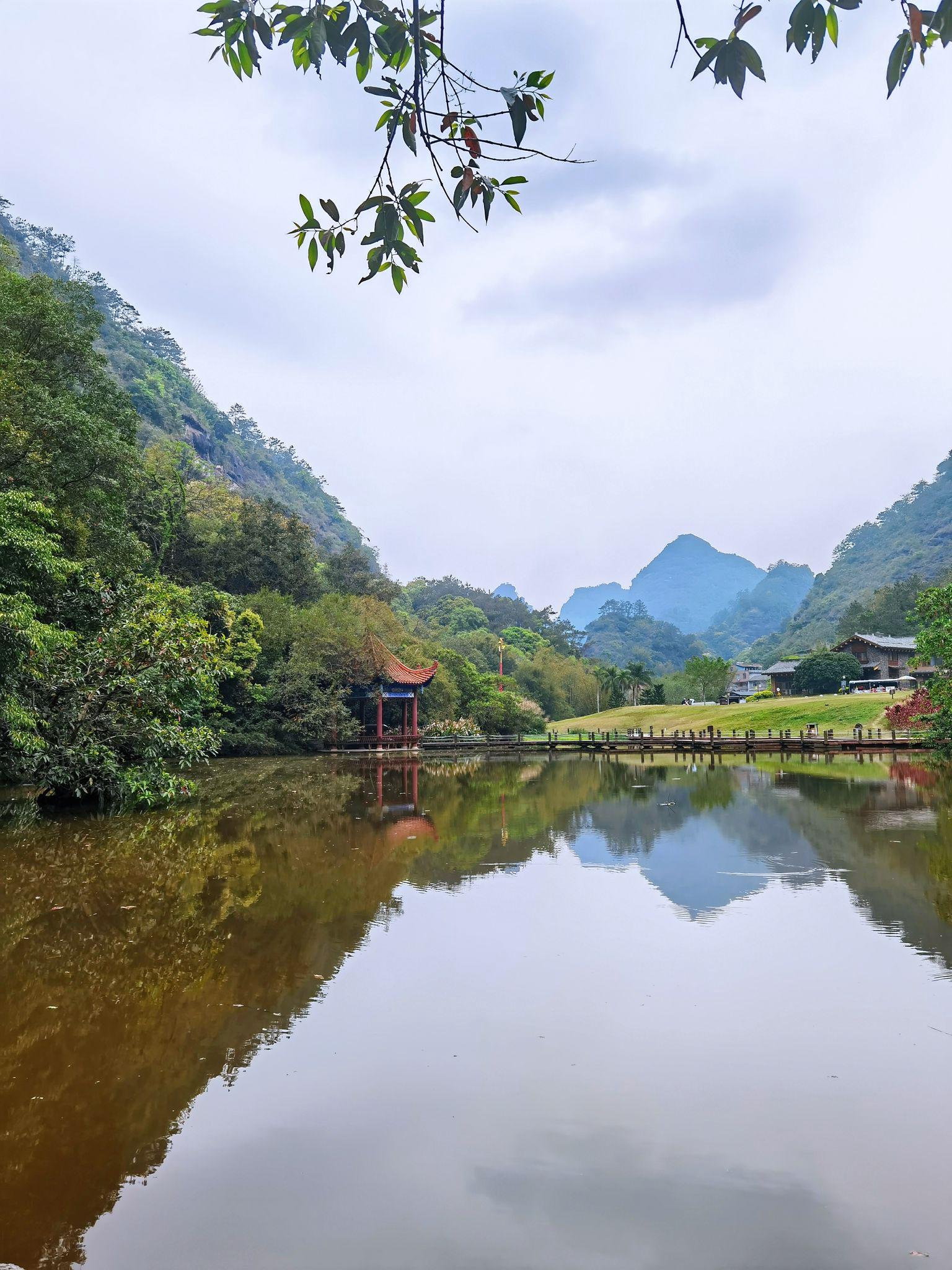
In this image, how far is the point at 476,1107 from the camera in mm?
3529

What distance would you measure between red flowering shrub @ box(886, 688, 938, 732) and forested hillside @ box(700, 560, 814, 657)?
99.5 metres

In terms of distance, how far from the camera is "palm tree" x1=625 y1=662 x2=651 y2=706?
5494 centimetres

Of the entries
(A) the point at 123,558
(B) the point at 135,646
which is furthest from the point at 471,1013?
(A) the point at 123,558

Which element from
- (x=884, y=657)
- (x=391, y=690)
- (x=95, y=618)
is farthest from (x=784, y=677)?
(x=95, y=618)

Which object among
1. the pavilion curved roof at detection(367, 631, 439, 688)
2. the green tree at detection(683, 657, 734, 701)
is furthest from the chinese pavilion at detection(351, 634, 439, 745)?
the green tree at detection(683, 657, 734, 701)

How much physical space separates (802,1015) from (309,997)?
2.77 meters

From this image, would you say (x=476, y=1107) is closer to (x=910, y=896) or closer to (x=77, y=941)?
(x=77, y=941)

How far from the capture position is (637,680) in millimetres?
55312

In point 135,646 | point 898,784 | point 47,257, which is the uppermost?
point 47,257

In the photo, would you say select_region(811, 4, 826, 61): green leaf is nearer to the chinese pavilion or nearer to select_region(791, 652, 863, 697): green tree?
the chinese pavilion

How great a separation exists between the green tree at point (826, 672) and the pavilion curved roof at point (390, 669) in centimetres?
2521

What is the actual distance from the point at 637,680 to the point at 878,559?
185 feet

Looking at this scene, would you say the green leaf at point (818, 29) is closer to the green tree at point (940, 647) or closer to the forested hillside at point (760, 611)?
the green tree at point (940, 647)

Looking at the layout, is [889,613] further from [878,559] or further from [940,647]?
[940,647]
